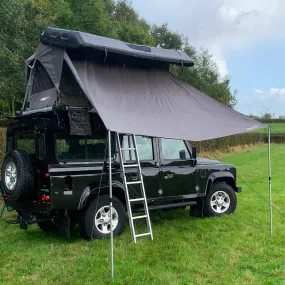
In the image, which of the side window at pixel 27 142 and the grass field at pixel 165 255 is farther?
the side window at pixel 27 142

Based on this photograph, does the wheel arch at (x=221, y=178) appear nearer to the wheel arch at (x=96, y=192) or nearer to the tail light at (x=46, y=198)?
the wheel arch at (x=96, y=192)

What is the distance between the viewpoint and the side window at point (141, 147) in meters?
6.84

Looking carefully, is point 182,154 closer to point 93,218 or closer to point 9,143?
point 93,218

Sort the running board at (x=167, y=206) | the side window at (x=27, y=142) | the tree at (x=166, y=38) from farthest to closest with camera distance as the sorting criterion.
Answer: the tree at (x=166, y=38) → the running board at (x=167, y=206) → the side window at (x=27, y=142)

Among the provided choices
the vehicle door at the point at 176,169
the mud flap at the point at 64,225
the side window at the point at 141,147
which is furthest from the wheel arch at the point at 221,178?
the mud flap at the point at 64,225

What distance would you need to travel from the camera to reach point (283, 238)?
6332 millimetres

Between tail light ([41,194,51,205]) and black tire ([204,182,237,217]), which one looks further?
black tire ([204,182,237,217])

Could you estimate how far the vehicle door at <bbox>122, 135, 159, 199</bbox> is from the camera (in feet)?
22.2

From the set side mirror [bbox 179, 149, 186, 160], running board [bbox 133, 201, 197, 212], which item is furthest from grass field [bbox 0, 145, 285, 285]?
side mirror [bbox 179, 149, 186, 160]

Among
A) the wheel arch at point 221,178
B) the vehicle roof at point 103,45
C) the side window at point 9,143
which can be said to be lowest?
the wheel arch at point 221,178

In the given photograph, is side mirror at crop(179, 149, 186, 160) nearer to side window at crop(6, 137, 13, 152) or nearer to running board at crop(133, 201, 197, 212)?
running board at crop(133, 201, 197, 212)

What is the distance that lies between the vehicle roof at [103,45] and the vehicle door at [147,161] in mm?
1445

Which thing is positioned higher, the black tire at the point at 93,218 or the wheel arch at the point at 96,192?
the wheel arch at the point at 96,192

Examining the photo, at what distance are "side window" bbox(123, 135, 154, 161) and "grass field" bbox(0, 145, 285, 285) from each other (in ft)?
4.33
